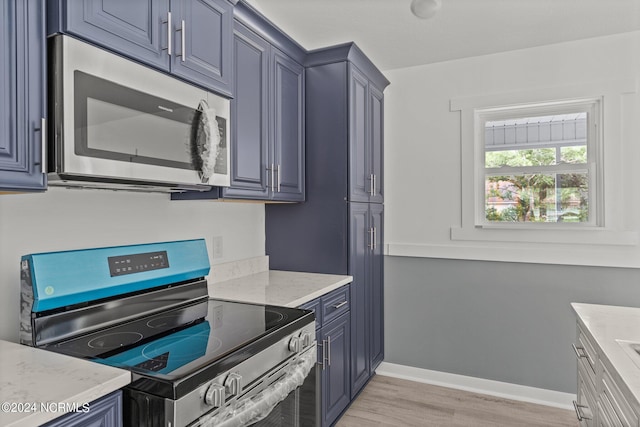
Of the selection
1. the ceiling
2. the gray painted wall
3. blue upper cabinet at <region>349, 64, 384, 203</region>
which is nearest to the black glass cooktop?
blue upper cabinet at <region>349, 64, 384, 203</region>

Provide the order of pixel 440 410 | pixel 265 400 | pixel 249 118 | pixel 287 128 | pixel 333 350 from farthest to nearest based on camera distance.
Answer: pixel 440 410 < pixel 287 128 < pixel 333 350 < pixel 249 118 < pixel 265 400

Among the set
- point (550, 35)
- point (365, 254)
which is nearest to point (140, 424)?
point (365, 254)

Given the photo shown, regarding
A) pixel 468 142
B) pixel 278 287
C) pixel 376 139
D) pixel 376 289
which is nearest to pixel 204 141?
pixel 278 287

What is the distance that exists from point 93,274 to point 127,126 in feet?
1.75

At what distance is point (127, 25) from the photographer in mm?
1252

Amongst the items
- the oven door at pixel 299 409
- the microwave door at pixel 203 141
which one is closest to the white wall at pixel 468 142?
the oven door at pixel 299 409

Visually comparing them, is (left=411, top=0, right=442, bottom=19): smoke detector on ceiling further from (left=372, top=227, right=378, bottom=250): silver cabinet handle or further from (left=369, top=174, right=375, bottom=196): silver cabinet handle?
(left=372, top=227, right=378, bottom=250): silver cabinet handle

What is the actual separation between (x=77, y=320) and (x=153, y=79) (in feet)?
2.84

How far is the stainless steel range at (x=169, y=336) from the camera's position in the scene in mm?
995

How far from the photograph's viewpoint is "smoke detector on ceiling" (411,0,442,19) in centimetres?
208

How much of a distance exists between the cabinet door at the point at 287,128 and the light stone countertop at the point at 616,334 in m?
1.58

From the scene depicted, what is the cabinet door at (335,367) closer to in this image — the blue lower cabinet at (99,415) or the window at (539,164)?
the blue lower cabinet at (99,415)

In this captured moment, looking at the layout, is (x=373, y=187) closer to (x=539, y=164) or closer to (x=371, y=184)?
(x=371, y=184)

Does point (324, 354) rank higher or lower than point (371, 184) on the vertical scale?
lower
